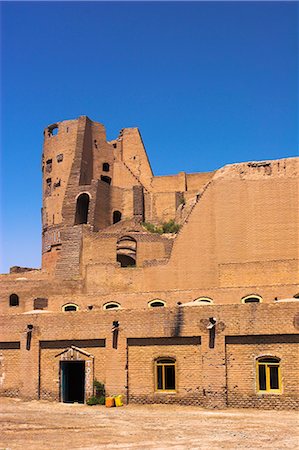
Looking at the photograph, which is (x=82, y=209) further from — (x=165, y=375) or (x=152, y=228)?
(x=165, y=375)

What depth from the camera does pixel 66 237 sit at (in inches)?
1849

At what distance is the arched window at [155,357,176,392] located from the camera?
24.6 meters

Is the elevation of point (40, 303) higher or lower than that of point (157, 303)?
higher

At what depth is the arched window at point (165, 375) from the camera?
A: 2461cm

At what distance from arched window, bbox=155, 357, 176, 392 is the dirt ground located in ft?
2.95

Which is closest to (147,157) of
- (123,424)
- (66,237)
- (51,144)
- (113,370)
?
(51,144)

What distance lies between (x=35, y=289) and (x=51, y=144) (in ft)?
76.8

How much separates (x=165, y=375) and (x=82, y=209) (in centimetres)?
3288

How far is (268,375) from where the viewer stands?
23219 millimetres

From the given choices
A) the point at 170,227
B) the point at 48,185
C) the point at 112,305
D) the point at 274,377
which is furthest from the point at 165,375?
the point at 48,185

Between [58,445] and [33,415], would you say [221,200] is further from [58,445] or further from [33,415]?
[58,445]

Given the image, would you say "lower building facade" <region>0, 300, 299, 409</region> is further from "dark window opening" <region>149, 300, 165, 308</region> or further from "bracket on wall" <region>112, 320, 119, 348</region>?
"dark window opening" <region>149, 300, 165, 308</region>

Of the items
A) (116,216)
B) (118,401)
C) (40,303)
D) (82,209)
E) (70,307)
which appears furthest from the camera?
(116,216)

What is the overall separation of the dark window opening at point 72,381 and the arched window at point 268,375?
808cm
